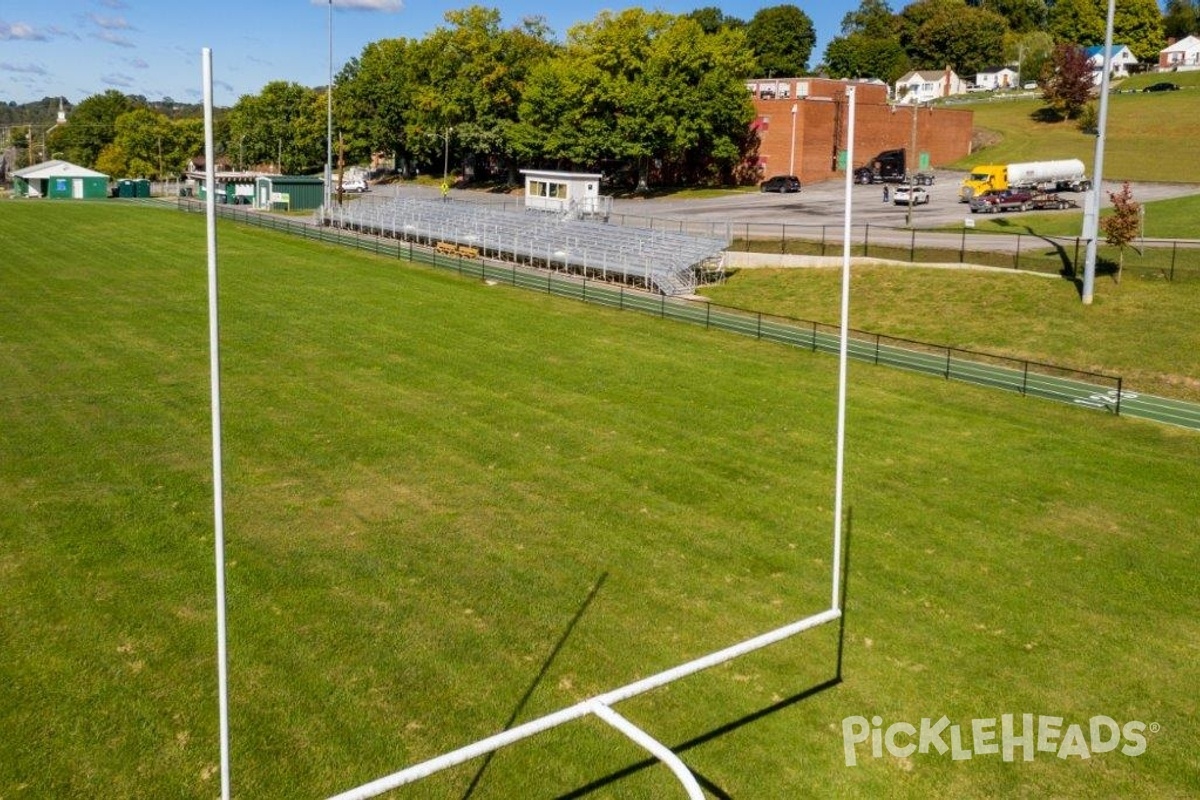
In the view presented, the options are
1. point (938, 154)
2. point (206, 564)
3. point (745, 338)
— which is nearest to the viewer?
point (206, 564)

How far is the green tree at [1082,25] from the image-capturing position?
16288 cm

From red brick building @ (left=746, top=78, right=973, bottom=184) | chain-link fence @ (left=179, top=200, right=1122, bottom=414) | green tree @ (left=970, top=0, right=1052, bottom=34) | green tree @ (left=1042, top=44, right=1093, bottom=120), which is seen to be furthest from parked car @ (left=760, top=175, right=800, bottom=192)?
green tree @ (left=970, top=0, right=1052, bottom=34)

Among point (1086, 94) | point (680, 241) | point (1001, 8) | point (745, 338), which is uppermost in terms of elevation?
point (1001, 8)

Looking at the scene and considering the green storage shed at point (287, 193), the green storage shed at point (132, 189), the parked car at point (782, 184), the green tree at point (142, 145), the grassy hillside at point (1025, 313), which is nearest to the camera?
the grassy hillside at point (1025, 313)

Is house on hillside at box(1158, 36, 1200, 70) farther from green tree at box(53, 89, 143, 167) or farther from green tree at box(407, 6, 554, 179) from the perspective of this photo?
green tree at box(53, 89, 143, 167)

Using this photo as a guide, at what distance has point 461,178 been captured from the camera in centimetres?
11544

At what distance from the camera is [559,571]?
58.2ft

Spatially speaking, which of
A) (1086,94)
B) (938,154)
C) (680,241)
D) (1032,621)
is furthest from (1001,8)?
(1032,621)

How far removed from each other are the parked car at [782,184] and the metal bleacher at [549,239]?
2576cm

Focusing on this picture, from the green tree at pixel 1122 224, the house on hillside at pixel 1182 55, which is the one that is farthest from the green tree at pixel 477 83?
the house on hillside at pixel 1182 55

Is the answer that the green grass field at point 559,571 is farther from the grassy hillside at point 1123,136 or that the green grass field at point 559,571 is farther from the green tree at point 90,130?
the green tree at point 90,130

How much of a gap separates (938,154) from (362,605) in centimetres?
9128

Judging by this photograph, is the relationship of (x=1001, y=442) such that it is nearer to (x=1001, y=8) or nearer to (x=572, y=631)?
(x=572, y=631)

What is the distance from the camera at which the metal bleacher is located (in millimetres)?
49281
